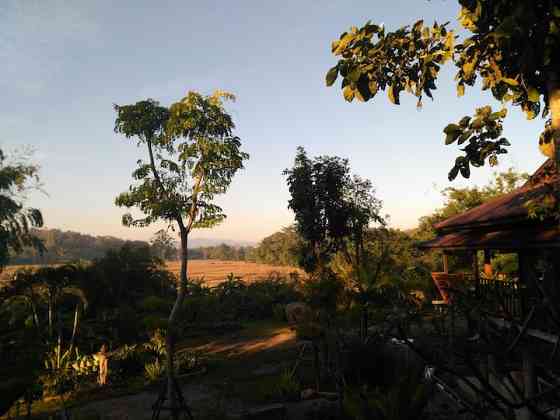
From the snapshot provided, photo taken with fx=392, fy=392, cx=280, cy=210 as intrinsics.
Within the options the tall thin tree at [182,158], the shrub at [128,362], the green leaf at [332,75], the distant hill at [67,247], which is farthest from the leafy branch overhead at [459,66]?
the distant hill at [67,247]

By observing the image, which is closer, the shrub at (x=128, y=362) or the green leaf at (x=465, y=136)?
the green leaf at (x=465, y=136)

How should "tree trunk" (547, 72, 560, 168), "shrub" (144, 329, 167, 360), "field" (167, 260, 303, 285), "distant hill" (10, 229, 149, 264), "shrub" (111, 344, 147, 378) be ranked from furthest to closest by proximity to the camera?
"distant hill" (10, 229, 149, 264)
"field" (167, 260, 303, 285)
"shrub" (144, 329, 167, 360)
"shrub" (111, 344, 147, 378)
"tree trunk" (547, 72, 560, 168)

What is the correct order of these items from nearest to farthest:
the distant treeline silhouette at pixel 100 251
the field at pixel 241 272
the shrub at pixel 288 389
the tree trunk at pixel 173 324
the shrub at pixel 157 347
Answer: the tree trunk at pixel 173 324, the shrub at pixel 288 389, the shrub at pixel 157 347, the field at pixel 241 272, the distant treeline silhouette at pixel 100 251

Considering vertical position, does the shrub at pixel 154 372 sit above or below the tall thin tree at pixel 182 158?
below

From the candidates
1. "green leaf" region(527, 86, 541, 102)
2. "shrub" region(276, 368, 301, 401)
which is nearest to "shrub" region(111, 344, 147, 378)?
"shrub" region(276, 368, 301, 401)

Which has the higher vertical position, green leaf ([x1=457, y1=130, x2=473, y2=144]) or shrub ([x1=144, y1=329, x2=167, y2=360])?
green leaf ([x1=457, y1=130, x2=473, y2=144])

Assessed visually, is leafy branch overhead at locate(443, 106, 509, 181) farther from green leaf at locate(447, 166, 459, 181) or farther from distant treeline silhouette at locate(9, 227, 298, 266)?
distant treeline silhouette at locate(9, 227, 298, 266)

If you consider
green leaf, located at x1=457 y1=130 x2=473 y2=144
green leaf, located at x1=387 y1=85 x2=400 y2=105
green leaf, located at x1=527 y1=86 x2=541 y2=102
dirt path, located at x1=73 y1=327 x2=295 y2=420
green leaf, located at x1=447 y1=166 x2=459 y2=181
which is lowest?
dirt path, located at x1=73 y1=327 x2=295 y2=420

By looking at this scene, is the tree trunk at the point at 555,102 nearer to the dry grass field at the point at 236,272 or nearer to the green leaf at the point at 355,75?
the green leaf at the point at 355,75

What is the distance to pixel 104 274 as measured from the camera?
2045 cm

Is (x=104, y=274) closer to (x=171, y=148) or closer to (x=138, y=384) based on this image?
(x=138, y=384)

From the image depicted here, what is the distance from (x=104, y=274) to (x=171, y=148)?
40.0ft

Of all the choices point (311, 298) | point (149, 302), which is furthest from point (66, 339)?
point (311, 298)

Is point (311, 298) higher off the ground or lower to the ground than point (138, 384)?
higher
